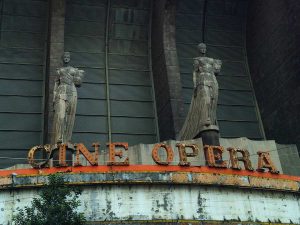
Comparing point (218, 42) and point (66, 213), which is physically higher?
point (218, 42)

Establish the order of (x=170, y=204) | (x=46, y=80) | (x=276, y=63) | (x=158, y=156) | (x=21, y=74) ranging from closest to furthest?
(x=170, y=204), (x=158, y=156), (x=46, y=80), (x=276, y=63), (x=21, y=74)

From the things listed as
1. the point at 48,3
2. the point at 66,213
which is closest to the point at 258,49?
the point at 48,3

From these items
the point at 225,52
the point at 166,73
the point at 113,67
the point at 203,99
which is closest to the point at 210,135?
the point at 203,99

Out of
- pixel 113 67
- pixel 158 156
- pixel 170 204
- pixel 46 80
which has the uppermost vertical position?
pixel 113 67

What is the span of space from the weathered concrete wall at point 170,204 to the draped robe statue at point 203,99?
9.47 ft

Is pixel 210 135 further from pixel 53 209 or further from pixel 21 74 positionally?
pixel 21 74

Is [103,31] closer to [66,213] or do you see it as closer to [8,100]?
[8,100]

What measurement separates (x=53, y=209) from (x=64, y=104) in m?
5.55

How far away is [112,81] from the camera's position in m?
24.8

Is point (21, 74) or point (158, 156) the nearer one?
point (158, 156)

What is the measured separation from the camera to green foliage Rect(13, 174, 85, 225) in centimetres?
1334

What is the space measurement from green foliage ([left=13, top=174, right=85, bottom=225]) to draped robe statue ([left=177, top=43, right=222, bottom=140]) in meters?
5.76

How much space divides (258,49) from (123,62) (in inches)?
230

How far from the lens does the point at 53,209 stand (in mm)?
13422
